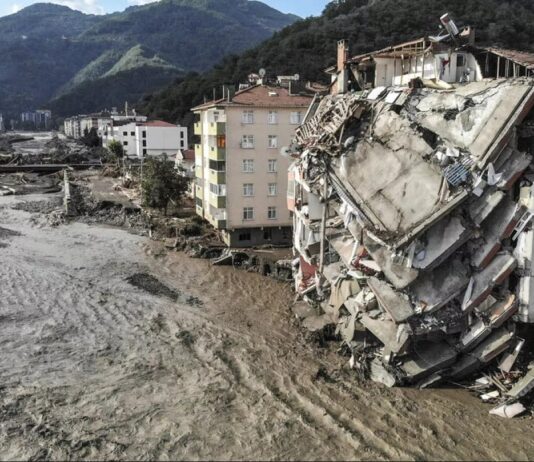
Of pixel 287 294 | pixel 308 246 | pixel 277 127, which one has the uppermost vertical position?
pixel 277 127

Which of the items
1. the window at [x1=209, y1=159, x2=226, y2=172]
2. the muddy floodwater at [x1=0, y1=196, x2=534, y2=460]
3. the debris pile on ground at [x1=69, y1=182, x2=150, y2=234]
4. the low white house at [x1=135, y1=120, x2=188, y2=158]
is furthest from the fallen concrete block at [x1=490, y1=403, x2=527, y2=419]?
the low white house at [x1=135, y1=120, x2=188, y2=158]

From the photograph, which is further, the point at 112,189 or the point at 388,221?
the point at 112,189

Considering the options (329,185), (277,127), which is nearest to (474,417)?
(329,185)

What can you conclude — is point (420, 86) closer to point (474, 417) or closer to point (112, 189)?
point (474, 417)

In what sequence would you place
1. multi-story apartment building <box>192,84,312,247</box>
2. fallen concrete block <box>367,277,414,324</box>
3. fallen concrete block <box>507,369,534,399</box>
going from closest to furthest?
fallen concrete block <box>507,369,534,399</box>, fallen concrete block <box>367,277,414,324</box>, multi-story apartment building <box>192,84,312,247</box>

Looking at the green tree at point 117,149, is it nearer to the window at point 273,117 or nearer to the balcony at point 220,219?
the balcony at point 220,219

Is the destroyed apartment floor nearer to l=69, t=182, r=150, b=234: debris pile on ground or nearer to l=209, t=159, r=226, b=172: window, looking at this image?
l=209, t=159, r=226, b=172: window
